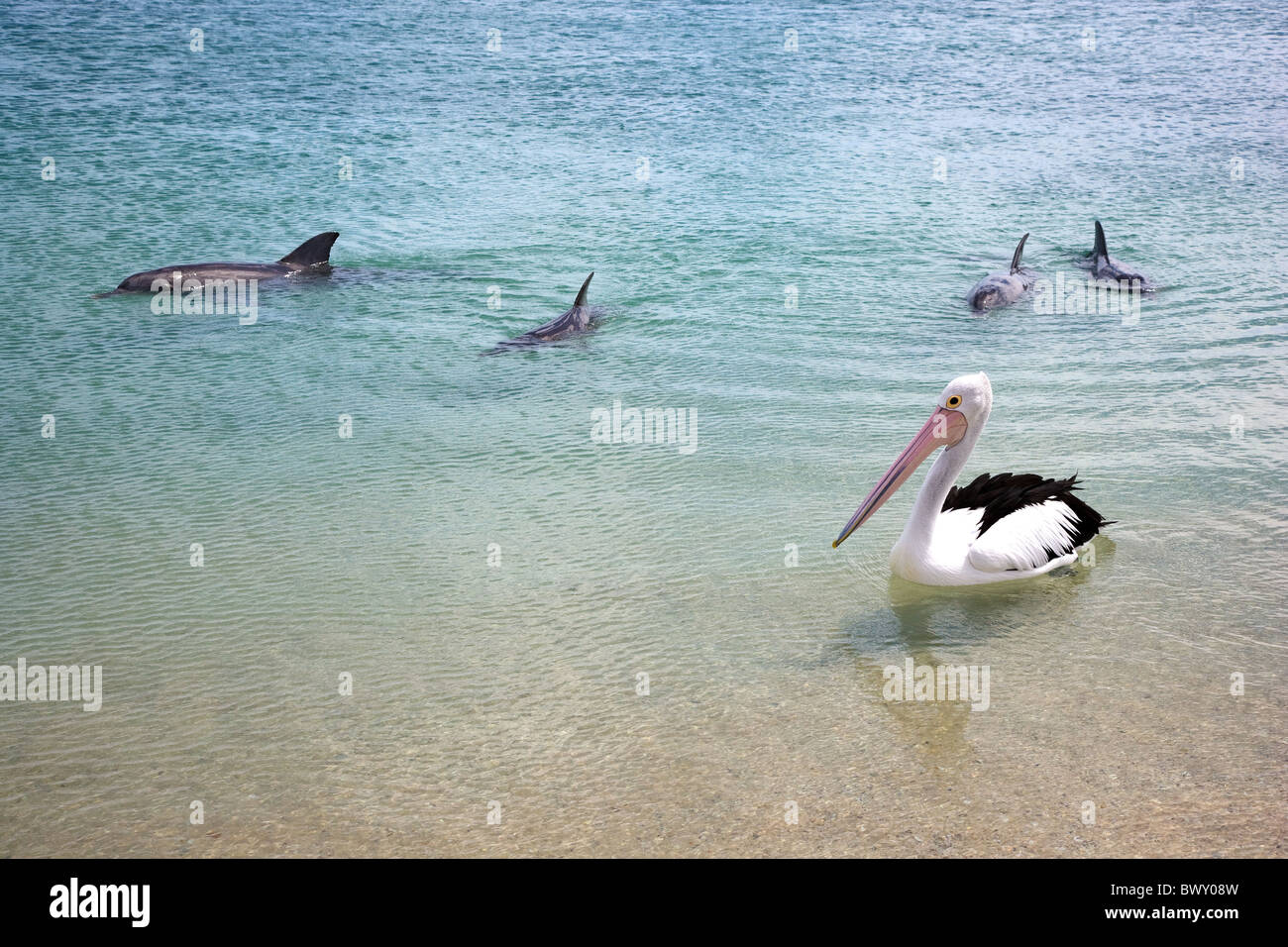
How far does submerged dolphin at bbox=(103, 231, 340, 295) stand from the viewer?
334 inches

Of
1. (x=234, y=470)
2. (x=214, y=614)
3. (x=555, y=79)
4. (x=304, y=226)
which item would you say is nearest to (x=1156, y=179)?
(x=555, y=79)

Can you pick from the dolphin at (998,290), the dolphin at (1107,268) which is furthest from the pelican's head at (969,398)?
the dolphin at (1107,268)

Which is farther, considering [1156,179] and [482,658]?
[1156,179]

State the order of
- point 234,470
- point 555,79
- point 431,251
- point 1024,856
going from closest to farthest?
point 1024,856
point 234,470
point 431,251
point 555,79

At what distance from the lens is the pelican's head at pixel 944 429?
459cm

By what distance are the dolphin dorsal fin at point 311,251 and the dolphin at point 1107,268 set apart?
5527 mm

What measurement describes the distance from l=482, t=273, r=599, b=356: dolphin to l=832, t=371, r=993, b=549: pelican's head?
11.3ft

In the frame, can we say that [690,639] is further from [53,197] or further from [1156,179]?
[1156,179]

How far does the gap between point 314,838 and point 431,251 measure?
22.9ft

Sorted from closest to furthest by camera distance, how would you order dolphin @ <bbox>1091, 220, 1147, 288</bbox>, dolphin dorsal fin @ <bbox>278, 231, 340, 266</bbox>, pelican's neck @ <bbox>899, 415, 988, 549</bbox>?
pelican's neck @ <bbox>899, 415, 988, 549</bbox> → dolphin @ <bbox>1091, 220, 1147, 288</bbox> → dolphin dorsal fin @ <bbox>278, 231, 340, 266</bbox>

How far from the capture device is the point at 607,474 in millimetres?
5723

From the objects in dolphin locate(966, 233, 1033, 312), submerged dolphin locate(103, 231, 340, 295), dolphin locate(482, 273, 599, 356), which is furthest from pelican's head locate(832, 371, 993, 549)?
submerged dolphin locate(103, 231, 340, 295)

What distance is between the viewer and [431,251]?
966 cm

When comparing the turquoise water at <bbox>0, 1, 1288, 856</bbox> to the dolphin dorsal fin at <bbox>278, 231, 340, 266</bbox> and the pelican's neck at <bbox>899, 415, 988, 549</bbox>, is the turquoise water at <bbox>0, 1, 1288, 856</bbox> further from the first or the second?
the dolphin dorsal fin at <bbox>278, 231, 340, 266</bbox>
